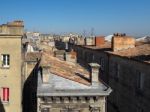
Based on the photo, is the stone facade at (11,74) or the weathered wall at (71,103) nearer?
the weathered wall at (71,103)

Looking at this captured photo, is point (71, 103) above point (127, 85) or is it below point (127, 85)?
above

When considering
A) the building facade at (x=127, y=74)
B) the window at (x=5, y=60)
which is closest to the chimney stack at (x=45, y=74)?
the building facade at (x=127, y=74)

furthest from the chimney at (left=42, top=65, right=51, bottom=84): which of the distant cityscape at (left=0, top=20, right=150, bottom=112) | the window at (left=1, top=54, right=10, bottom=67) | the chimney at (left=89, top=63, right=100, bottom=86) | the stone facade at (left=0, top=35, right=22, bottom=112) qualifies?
the window at (left=1, top=54, right=10, bottom=67)

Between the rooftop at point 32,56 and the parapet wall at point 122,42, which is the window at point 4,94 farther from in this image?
the parapet wall at point 122,42

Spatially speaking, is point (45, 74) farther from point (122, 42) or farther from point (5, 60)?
point (122, 42)

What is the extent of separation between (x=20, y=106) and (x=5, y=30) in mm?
7139

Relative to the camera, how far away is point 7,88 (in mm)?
34625

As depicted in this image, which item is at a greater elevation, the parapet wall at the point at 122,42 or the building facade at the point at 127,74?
the parapet wall at the point at 122,42

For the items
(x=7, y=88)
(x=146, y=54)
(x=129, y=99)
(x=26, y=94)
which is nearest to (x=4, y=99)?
(x=7, y=88)

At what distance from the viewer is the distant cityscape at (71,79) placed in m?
21.8

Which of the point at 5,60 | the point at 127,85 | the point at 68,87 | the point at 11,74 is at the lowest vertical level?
the point at 127,85

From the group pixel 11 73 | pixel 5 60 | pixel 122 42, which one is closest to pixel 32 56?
pixel 11 73

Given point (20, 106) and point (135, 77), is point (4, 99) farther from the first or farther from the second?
point (135, 77)

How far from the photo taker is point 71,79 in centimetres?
2327
